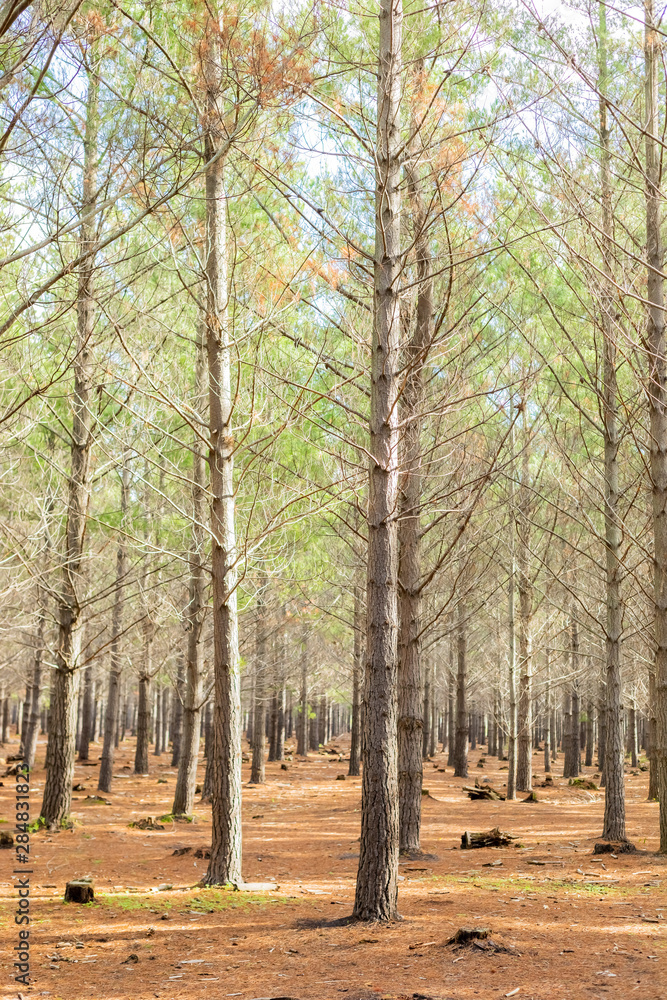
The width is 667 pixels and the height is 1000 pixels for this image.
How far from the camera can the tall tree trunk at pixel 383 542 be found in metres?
5.50

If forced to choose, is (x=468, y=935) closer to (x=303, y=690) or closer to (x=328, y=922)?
(x=328, y=922)

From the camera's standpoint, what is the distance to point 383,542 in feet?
19.2

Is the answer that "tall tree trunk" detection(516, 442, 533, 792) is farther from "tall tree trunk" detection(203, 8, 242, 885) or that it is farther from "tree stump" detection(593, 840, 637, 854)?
"tall tree trunk" detection(203, 8, 242, 885)

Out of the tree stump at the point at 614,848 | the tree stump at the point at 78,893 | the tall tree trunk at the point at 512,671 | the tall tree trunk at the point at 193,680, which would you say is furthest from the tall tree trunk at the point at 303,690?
the tree stump at the point at 78,893

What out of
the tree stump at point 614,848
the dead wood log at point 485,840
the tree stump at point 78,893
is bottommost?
the dead wood log at point 485,840


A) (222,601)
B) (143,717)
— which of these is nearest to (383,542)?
(222,601)

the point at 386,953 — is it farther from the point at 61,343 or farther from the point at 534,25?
the point at 61,343

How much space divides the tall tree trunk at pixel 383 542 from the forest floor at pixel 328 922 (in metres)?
0.41

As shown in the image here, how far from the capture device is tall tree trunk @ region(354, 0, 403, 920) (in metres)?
5.50

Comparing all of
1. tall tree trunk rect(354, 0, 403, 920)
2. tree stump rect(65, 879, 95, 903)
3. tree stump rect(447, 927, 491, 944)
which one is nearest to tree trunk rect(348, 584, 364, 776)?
tree stump rect(65, 879, 95, 903)

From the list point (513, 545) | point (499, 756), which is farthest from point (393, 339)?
point (499, 756)

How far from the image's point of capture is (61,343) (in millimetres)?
10570

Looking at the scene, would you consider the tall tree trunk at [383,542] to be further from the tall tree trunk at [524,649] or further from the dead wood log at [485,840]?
the tall tree trunk at [524,649]

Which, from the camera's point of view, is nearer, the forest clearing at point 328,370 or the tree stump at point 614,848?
the forest clearing at point 328,370
